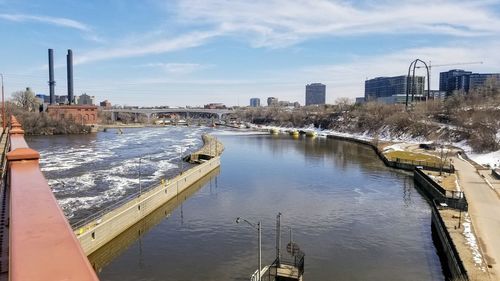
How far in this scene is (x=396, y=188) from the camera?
45188 mm

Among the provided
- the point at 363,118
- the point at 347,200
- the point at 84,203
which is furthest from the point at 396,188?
the point at 363,118

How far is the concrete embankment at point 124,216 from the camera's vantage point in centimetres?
2494

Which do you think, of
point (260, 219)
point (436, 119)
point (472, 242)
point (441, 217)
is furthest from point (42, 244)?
point (436, 119)

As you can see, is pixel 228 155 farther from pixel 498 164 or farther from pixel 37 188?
pixel 37 188

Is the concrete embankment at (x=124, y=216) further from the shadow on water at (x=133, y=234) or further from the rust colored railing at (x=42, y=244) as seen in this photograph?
the rust colored railing at (x=42, y=244)

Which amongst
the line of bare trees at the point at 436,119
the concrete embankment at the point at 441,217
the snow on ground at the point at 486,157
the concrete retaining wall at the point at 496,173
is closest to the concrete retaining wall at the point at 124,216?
the concrete embankment at the point at 441,217

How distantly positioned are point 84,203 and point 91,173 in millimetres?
15265

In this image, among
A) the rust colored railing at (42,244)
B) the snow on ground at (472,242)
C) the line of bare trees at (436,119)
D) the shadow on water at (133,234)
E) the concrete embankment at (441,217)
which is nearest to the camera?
the rust colored railing at (42,244)

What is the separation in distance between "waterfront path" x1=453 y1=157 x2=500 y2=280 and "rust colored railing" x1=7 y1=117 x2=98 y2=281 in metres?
19.7

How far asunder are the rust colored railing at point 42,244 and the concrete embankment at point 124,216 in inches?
788

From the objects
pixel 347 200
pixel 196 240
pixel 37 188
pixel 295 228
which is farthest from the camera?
pixel 347 200

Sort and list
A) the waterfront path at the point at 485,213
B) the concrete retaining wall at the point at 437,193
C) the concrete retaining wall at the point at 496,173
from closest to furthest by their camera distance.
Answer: the waterfront path at the point at 485,213, the concrete retaining wall at the point at 437,193, the concrete retaining wall at the point at 496,173

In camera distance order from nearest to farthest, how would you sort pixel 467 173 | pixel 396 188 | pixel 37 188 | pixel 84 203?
pixel 37 188
pixel 84 203
pixel 396 188
pixel 467 173

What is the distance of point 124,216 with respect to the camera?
29.5m
